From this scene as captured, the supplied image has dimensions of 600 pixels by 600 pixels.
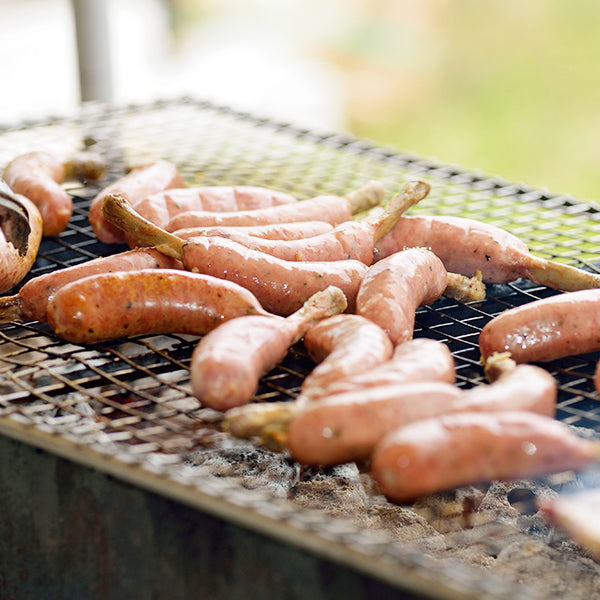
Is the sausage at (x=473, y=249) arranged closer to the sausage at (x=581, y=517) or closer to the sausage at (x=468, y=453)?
the sausage at (x=468, y=453)

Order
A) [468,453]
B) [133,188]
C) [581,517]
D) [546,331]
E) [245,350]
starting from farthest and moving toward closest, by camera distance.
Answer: [133,188]
[546,331]
[245,350]
[468,453]
[581,517]

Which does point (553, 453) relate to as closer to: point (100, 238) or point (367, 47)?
point (100, 238)

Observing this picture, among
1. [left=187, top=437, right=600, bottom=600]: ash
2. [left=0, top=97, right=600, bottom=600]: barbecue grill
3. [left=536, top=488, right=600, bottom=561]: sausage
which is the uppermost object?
[left=536, top=488, right=600, bottom=561]: sausage

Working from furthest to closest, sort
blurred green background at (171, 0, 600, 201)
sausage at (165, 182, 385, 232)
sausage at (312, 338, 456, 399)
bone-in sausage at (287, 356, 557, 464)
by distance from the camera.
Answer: blurred green background at (171, 0, 600, 201), sausage at (165, 182, 385, 232), sausage at (312, 338, 456, 399), bone-in sausage at (287, 356, 557, 464)

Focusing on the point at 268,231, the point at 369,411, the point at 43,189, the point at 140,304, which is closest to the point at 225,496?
the point at 369,411

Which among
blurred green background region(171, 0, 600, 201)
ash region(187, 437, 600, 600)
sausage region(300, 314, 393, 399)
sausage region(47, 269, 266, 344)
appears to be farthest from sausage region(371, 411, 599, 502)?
blurred green background region(171, 0, 600, 201)

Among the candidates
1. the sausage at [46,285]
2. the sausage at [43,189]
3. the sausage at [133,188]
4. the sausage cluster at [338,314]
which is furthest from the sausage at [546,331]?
the sausage at [43,189]

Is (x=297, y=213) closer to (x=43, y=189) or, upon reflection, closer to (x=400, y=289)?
(x=400, y=289)

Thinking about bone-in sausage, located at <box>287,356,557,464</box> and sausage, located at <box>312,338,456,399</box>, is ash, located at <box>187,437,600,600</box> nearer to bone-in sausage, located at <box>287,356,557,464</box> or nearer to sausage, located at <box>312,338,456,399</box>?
sausage, located at <box>312,338,456,399</box>
